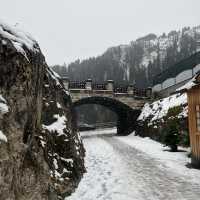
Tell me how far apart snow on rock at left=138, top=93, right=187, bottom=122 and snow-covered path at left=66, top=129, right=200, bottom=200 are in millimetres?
8704

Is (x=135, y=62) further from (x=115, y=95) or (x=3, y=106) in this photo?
(x=3, y=106)

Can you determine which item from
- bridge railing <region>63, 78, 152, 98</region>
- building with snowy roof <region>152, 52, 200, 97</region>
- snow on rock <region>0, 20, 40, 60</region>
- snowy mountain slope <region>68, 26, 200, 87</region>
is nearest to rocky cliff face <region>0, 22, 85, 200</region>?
snow on rock <region>0, 20, 40, 60</region>

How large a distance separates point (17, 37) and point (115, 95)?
28152mm

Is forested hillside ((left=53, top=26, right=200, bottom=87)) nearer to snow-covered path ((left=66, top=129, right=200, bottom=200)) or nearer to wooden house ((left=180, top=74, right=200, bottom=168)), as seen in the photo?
wooden house ((left=180, top=74, right=200, bottom=168))

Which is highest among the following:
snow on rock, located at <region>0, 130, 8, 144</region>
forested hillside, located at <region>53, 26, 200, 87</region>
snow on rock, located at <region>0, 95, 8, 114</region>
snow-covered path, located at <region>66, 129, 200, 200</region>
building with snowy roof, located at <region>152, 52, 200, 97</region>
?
forested hillside, located at <region>53, 26, 200, 87</region>

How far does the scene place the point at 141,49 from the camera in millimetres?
131000

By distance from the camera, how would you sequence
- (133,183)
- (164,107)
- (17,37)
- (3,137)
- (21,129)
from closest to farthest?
(3,137) → (21,129) → (17,37) → (133,183) → (164,107)

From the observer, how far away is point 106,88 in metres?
34.2

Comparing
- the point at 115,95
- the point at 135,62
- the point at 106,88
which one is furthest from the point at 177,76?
the point at 135,62

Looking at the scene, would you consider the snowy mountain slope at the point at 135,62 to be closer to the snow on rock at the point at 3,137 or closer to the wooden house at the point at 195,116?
the wooden house at the point at 195,116

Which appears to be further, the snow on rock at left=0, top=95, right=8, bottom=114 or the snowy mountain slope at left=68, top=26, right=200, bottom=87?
the snowy mountain slope at left=68, top=26, right=200, bottom=87

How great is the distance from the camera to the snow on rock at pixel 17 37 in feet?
18.6

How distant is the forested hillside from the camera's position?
97875mm

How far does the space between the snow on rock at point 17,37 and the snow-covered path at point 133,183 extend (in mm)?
3995
